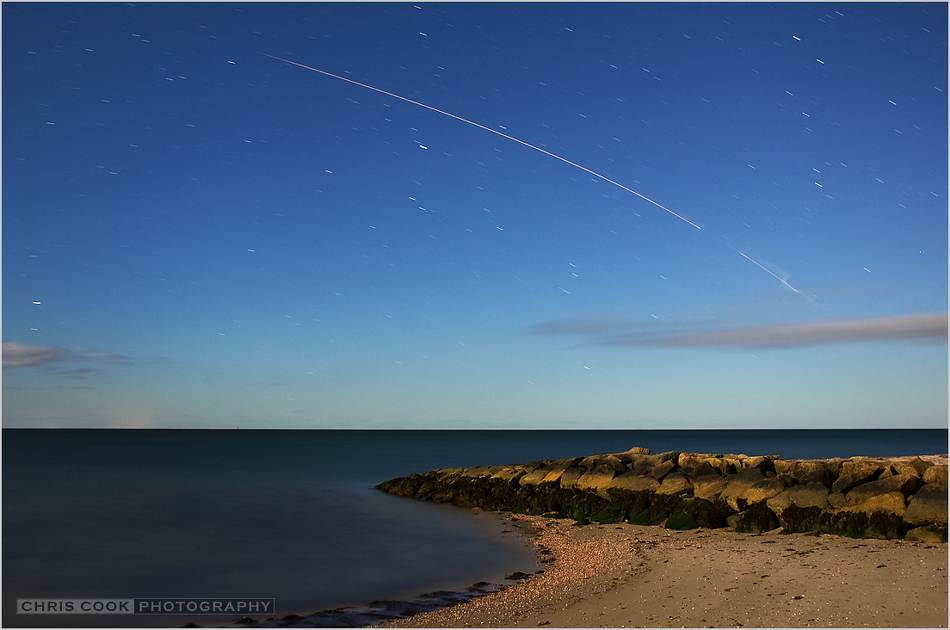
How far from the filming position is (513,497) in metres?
25.8

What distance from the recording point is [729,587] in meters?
11.2

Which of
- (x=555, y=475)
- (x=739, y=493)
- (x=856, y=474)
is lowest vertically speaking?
(x=555, y=475)

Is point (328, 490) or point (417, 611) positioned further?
point (328, 490)

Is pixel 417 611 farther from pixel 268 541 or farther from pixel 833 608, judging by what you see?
pixel 268 541

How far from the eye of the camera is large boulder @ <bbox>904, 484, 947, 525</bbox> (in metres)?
14.6

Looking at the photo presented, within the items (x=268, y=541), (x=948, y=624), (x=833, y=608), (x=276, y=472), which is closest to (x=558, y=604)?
(x=833, y=608)

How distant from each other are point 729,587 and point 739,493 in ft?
26.6

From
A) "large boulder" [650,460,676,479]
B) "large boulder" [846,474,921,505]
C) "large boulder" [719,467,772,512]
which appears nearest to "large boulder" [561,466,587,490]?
"large boulder" [650,460,676,479]

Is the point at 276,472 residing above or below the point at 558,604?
below

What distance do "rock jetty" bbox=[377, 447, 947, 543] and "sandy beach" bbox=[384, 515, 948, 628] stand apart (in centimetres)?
87

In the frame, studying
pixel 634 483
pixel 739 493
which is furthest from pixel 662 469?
pixel 739 493

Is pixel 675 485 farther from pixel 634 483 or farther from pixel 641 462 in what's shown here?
pixel 641 462

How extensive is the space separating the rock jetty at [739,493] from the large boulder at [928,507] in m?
0.02

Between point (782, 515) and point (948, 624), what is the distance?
27.7 feet
